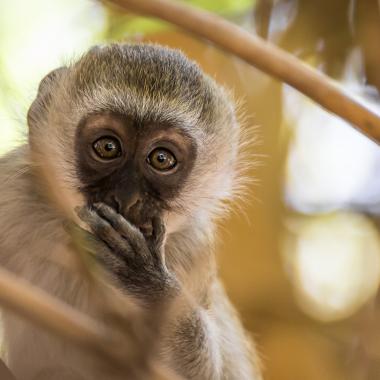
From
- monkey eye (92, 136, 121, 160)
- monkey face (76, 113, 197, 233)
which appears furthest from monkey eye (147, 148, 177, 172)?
monkey eye (92, 136, 121, 160)

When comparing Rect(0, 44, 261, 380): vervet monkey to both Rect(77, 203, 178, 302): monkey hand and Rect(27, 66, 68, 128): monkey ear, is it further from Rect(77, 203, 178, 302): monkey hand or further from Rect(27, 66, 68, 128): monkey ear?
Rect(77, 203, 178, 302): monkey hand

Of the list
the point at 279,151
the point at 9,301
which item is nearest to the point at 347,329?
the point at 279,151

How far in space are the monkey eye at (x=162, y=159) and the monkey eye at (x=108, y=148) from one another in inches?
4.0

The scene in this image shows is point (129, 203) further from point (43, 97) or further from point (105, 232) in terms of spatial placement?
point (43, 97)

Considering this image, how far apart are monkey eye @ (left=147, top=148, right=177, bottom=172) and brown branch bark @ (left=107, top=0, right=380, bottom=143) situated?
2.46 ft

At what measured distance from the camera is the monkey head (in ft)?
7.80

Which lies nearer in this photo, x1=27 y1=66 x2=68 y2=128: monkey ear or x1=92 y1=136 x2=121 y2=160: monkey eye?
x1=92 y1=136 x2=121 y2=160: monkey eye

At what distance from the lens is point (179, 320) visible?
2.41 m

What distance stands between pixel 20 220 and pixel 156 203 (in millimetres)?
493

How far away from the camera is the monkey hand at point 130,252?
1.91 metres

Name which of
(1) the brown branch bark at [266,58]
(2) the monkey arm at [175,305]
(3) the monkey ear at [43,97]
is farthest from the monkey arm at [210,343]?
(3) the monkey ear at [43,97]

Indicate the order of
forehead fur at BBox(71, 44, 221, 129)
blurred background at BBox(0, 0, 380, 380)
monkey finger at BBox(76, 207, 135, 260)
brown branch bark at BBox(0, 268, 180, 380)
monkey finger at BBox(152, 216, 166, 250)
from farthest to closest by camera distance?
blurred background at BBox(0, 0, 380, 380) → forehead fur at BBox(71, 44, 221, 129) → monkey finger at BBox(152, 216, 166, 250) → monkey finger at BBox(76, 207, 135, 260) → brown branch bark at BBox(0, 268, 180, 380)

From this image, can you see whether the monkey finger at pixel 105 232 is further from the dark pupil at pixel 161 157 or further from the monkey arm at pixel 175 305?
the dark pupil at pixel 161 157

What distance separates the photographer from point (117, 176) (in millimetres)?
2299
